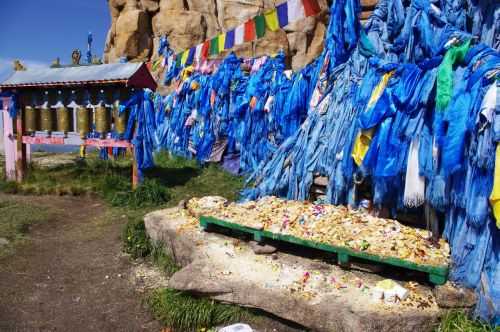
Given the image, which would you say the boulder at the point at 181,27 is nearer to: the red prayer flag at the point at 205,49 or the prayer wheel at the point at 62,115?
the red prayer flag at the point at 205,49

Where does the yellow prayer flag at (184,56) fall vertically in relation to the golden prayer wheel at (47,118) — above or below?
above

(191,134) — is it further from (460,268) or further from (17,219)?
(460,268)

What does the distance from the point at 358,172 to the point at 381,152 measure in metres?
0.55

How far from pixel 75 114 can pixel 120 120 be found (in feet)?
4.53

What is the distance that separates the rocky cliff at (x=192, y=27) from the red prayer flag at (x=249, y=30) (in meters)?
11.6

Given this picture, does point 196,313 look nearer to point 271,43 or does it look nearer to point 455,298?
point 455,298

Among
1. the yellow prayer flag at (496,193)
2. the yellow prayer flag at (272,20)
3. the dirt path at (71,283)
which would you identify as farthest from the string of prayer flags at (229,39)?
the yellow prayer flag at (496,193)

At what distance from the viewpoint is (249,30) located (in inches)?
331

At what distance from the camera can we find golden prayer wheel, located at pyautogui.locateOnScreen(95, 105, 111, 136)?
28.9 feet

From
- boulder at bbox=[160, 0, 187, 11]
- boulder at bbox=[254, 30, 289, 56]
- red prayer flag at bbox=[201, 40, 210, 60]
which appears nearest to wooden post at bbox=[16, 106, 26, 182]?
red prayer flag at bbox=[201, 40, 210, 60]

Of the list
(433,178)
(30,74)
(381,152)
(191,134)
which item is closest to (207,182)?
(191,134)

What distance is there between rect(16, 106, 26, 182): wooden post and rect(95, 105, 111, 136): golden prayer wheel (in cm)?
224

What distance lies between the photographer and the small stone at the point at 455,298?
330cm

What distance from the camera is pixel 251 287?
12.6 ft
